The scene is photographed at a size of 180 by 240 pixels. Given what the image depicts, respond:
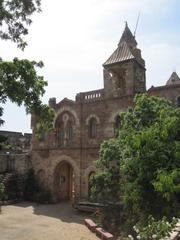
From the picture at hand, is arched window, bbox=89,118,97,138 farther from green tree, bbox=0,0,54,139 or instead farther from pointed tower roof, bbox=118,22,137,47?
green tree, bbox=0,0,54,139

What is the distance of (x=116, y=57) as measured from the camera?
2780 centimetres

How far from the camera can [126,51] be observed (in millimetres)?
27812

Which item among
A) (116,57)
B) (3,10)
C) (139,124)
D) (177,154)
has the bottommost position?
(177,154)

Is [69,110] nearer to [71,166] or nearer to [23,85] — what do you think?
[71,166]

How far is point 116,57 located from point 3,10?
735 inches

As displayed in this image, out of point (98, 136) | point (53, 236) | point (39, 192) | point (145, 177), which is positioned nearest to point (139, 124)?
point (145, 177)

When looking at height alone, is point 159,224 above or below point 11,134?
below

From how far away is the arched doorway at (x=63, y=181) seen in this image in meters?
30.7

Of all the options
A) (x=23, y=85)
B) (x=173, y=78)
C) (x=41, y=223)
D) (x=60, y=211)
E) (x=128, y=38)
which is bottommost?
(x=41, y=223)

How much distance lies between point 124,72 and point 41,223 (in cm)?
1299

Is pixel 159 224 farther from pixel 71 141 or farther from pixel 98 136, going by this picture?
pixel 71 141

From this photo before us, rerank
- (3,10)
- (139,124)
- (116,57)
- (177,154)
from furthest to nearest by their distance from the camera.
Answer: (116,57) < (139,124) < (177,154) < (3,10)

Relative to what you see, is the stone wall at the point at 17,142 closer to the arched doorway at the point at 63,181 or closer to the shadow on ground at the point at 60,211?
the arched doorway at the point at 63,181

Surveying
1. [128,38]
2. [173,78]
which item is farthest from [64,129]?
[173,78]
